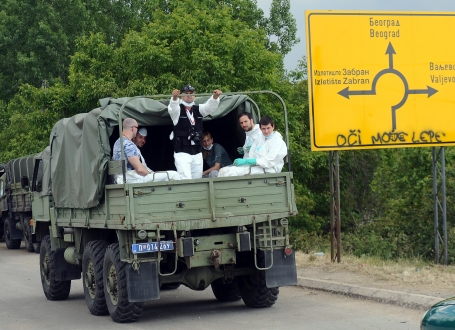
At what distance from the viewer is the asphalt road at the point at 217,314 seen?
387 inches

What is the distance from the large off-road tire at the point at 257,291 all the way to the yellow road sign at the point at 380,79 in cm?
430

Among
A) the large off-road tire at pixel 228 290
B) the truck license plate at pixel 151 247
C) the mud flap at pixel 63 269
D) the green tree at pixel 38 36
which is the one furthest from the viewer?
the green tree at pixel 38 36

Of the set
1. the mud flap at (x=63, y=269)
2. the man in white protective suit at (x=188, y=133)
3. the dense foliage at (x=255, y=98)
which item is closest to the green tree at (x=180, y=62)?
the dense foliage at (x=255, y=98)

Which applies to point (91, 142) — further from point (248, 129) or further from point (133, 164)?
point (248, 129)

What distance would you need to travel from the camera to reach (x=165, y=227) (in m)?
9.82

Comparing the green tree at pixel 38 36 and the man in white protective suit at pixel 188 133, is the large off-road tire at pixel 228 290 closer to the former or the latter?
the man in white protective suit at pixel 188 133

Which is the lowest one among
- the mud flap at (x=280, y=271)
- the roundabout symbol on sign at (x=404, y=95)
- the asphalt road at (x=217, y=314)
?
the asphalt road at (x=217, y=314)

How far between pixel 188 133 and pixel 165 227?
5.57 ft

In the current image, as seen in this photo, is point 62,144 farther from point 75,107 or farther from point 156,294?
point 75,107

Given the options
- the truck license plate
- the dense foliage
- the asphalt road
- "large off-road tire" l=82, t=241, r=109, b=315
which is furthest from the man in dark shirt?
the dense foliage

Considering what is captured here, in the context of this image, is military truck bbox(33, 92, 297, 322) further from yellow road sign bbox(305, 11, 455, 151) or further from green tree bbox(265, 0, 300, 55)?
green tree bbox(265, 0, 300, 55)

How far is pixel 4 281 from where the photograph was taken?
16.0m

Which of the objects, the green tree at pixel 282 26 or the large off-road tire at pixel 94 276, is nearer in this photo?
the large off-road tire at pixel 94 276

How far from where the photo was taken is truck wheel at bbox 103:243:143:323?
1012 cm
